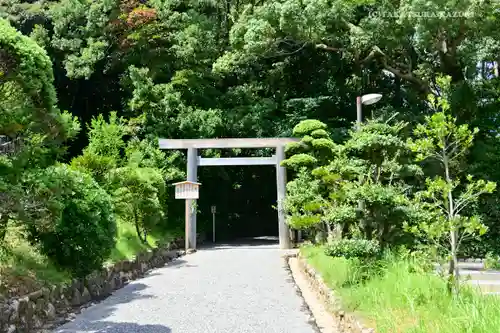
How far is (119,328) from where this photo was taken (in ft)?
18.5

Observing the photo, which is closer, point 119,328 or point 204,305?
point 119,328

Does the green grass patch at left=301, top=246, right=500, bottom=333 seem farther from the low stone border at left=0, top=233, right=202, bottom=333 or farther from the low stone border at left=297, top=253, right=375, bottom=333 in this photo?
the low stone border at left=0, top=233, right=202, bottom=333

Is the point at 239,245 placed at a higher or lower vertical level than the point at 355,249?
lower

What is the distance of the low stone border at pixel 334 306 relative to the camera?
461 centimetres

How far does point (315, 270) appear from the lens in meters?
8.14

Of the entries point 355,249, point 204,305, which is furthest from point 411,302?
point 204,305

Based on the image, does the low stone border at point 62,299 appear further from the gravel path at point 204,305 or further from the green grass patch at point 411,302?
the green grass patch at point 411,302

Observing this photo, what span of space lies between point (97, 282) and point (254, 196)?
1527 cm

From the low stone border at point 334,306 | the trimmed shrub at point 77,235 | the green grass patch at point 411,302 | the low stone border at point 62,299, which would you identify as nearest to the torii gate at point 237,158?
the low stone border at point 62,299

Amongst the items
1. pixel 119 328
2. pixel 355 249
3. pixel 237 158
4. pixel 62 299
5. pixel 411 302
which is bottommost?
pixel 119 328

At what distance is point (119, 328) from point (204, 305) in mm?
1585

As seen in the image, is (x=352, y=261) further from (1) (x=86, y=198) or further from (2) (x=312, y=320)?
(1) (x=86, y=198)

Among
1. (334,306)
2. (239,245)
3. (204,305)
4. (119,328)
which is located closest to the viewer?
(119,328)

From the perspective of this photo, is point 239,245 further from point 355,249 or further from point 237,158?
point 355,249
